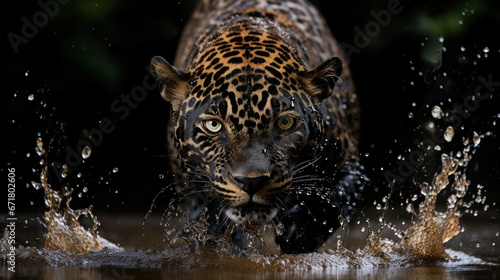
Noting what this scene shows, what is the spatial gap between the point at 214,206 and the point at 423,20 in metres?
4.42

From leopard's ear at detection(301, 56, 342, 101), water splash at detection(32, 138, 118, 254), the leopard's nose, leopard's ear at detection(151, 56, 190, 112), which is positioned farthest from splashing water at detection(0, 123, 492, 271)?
leopard's ear at detection(301, 56, 342, 101)

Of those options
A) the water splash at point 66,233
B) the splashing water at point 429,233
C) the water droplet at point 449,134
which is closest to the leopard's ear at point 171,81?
the water splash at point 66,233

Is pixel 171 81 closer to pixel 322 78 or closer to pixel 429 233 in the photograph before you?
pixel 322 78

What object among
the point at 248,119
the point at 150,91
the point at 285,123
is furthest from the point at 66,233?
the point at 150,91

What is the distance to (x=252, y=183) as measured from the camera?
423 centimetres

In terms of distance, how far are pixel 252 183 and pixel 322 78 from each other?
1.04 meters

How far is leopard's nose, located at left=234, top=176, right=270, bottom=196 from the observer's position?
13.9 feet

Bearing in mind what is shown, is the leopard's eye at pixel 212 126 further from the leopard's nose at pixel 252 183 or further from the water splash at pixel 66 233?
the water splash at pixel 66 233

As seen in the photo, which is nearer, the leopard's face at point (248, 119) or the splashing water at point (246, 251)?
the splashing water at point (246, 251)

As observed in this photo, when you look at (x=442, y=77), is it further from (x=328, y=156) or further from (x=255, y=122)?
(x=255, y=122)

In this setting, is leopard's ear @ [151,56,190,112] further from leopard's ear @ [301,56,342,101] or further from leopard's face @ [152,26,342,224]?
leopard's ear @ [301,56,342,101]

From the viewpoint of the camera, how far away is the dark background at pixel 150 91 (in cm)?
813

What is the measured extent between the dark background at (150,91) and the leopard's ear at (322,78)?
8.91 feet

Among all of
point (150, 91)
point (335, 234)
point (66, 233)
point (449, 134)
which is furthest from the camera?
point (150, 91)
